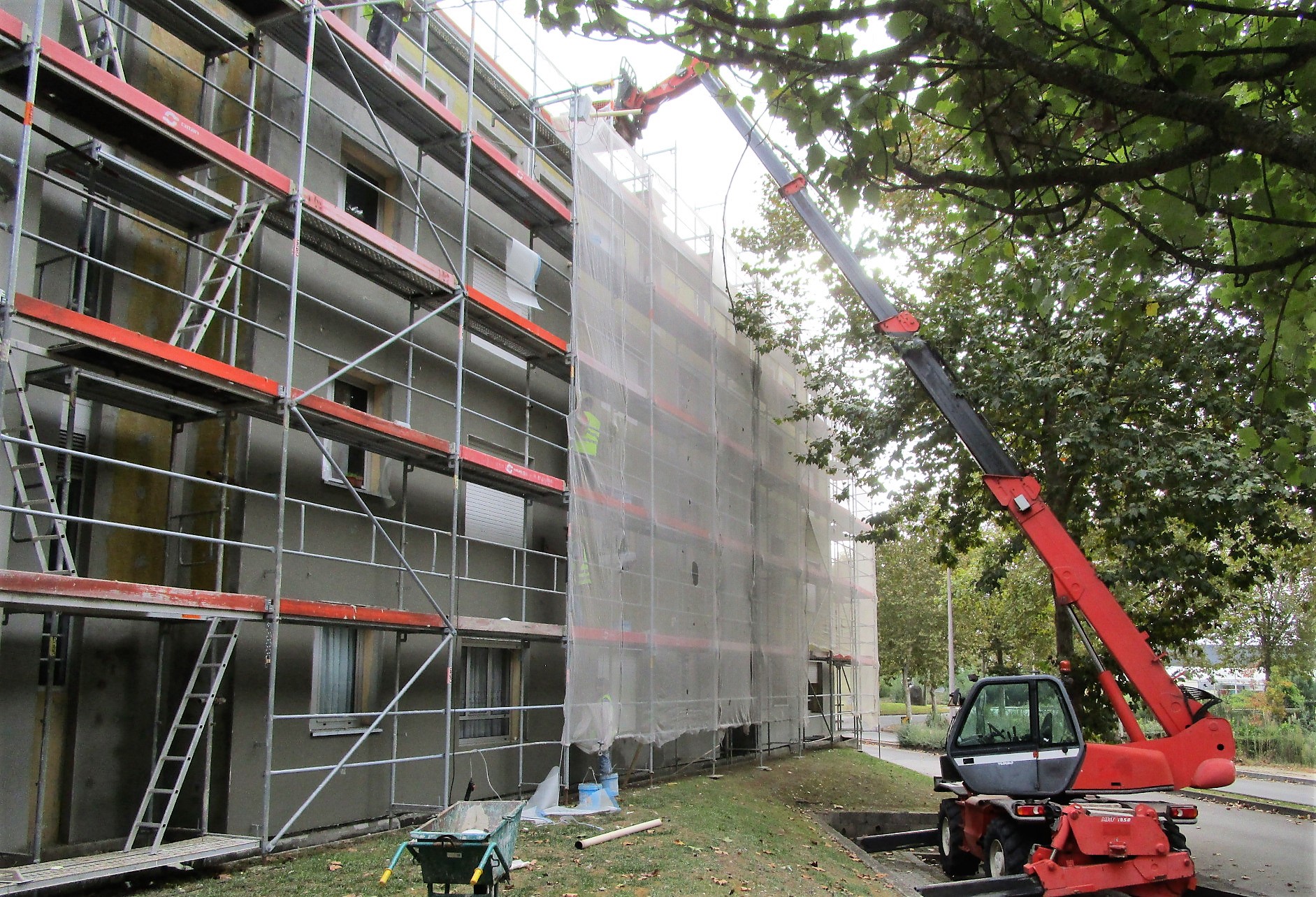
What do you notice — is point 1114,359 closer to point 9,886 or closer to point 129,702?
point 129,702

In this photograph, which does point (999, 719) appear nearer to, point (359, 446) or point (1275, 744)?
point (359, 446)

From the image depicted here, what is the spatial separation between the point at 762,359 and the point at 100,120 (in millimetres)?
14397

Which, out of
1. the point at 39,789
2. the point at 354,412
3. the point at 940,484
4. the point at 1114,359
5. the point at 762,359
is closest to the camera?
the point at 39,789

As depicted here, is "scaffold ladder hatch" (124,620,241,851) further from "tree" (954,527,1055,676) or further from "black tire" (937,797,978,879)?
"tree" (954,527,1055,676)

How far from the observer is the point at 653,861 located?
30.1 ft

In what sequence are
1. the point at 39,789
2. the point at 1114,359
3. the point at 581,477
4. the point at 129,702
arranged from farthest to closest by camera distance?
the point at 1114,359 → the point at 581,477 → the point at 129,702 → the point at 39,789

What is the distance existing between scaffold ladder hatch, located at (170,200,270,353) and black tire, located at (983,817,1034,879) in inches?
356

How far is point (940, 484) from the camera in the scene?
17.8m

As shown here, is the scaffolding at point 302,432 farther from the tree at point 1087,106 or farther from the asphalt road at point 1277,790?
the asphalt road at point 1277,790

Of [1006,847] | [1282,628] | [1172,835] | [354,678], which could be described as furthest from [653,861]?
[1282,628]

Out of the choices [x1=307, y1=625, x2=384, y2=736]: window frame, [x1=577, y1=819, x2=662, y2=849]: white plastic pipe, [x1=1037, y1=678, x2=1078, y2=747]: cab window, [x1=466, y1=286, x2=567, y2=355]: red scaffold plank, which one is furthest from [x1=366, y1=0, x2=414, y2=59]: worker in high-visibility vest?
[x1=1037, y1=678, x2=1078, y2=747]: cab window

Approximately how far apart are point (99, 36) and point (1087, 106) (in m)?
8.58

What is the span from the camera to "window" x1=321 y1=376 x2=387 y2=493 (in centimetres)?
1134

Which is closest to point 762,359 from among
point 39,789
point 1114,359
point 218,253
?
point 1114,359
